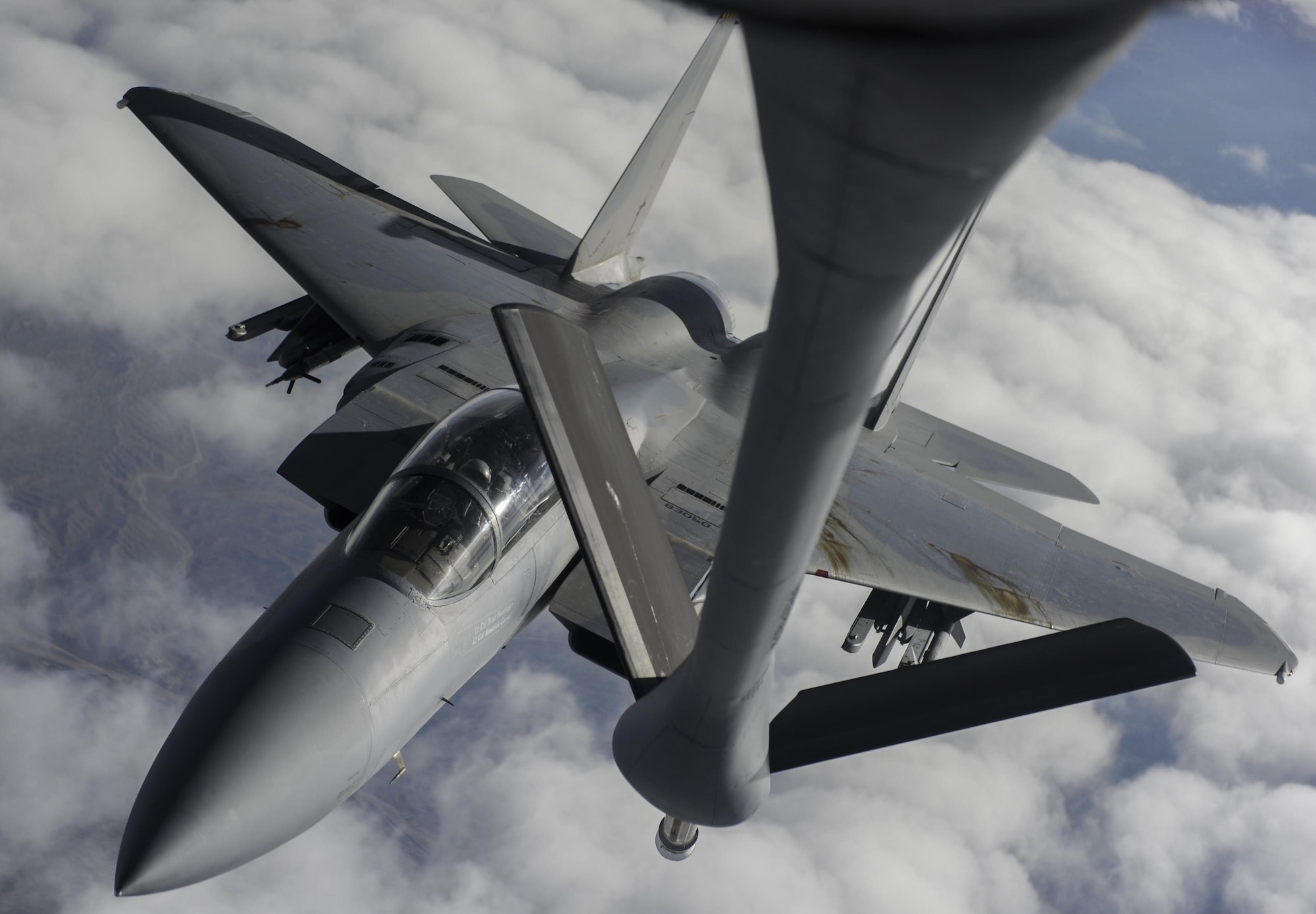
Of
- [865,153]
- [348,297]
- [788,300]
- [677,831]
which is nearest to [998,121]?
[865,153]

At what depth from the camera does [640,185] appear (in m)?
17.5

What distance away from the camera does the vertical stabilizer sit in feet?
54.9

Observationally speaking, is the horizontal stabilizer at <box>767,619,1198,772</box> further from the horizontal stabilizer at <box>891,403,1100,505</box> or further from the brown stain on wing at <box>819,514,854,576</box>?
the horizontal stabilizer at <box>891,403,1100,505</box>

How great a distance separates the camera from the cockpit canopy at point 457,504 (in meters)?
8.51

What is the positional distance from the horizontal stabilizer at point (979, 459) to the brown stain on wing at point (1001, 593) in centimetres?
381

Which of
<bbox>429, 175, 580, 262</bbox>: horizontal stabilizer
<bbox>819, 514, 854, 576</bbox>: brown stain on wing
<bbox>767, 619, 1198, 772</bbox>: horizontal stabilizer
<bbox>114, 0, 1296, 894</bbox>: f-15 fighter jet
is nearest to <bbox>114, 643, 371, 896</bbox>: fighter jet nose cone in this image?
<bbox>114, 0, 1296, 894</bbox>: f-15 fighter jet

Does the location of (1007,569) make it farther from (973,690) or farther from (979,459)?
(973,690)

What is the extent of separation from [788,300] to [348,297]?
13.7 metres

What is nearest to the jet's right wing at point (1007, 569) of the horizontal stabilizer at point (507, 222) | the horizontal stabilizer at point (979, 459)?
the horizontal stabilizer at point (979, 459)

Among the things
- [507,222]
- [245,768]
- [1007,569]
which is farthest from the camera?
[507,222]

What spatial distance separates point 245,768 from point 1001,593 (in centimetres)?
973

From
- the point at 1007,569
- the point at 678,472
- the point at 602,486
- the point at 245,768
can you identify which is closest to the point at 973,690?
the point at 602,486

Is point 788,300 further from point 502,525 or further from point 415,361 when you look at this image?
point 415,361

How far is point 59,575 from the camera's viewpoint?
104m
